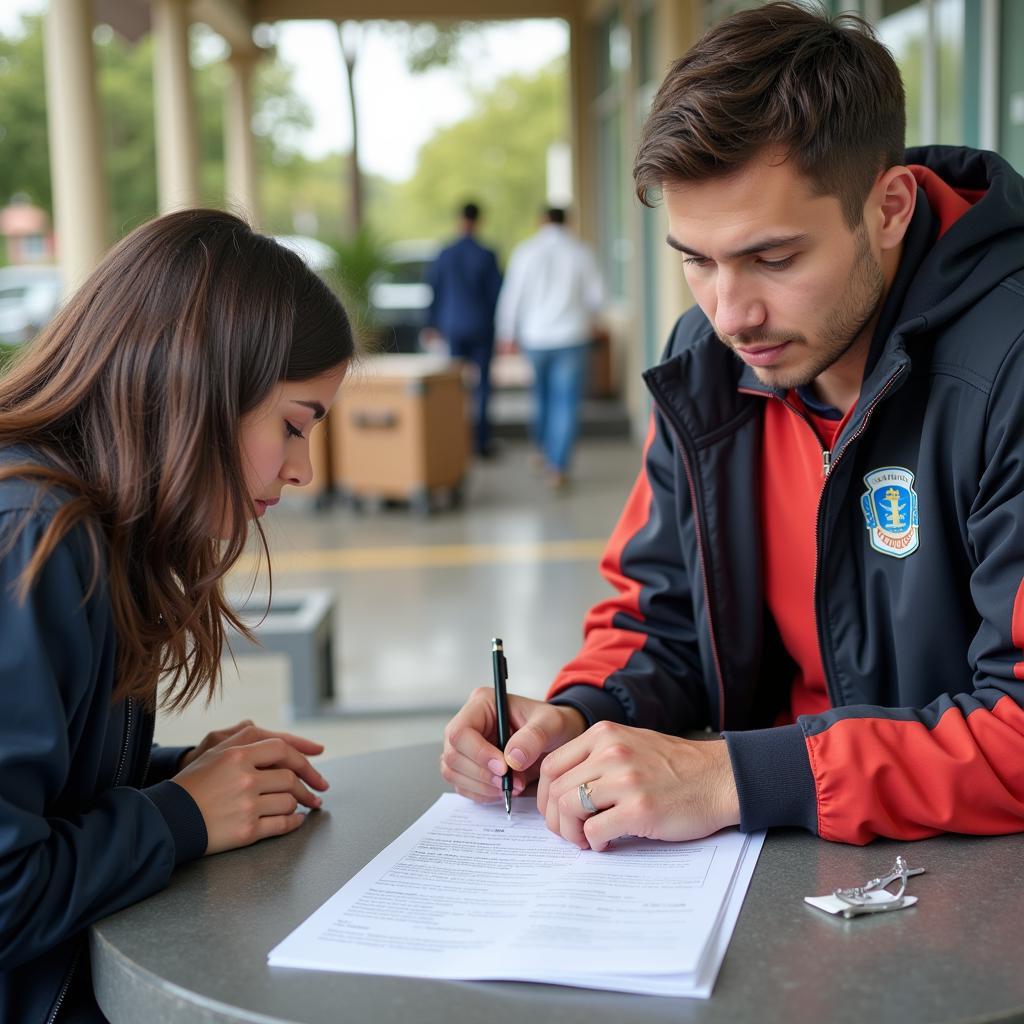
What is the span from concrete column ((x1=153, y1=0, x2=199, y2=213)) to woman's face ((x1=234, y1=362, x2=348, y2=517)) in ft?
33.3

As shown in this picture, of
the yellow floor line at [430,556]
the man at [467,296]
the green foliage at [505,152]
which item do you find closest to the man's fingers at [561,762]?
the yellow floor line at [430,556]

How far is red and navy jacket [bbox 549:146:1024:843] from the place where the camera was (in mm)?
1216

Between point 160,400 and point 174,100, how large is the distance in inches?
428

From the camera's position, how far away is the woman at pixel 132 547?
42.1 inches

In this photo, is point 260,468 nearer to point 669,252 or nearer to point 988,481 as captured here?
point 988,481

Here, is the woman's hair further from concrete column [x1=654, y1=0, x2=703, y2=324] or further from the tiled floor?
concrete column [x1=654, y1=0, x2=703, y2=324]

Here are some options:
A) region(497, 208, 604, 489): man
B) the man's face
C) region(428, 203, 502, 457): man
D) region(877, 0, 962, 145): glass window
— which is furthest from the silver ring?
region(428, 203, 502, 457): man

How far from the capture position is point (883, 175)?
4.86 feet

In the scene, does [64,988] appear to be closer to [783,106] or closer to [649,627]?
[649,627]

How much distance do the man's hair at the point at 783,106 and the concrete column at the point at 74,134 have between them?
6.83 m

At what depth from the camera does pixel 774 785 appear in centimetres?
122

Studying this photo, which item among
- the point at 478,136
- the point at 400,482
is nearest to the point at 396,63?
the point at 400,482

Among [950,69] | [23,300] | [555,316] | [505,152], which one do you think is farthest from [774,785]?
[505,152]

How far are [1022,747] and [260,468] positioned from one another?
78cm
